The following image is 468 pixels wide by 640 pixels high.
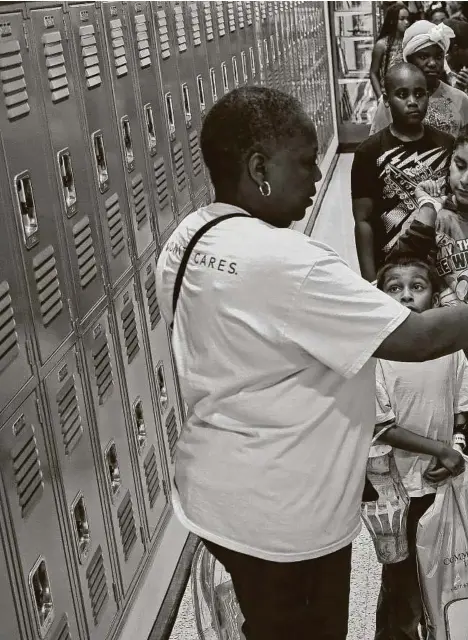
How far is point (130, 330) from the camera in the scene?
10.6ft

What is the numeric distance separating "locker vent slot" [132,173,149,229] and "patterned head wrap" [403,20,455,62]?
143 cm

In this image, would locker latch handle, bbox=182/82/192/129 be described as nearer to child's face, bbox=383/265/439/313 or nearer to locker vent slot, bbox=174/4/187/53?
locker vent slot, bbox=174/4/187/53

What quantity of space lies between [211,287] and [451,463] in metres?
0.92

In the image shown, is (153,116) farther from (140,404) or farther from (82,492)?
(82,492)

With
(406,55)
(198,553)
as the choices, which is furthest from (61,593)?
(406,55)

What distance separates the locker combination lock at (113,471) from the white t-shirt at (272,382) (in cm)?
109

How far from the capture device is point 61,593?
94.9 inches

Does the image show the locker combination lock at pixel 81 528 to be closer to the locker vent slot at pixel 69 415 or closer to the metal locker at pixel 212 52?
the locker vent slot at pixel 69 415

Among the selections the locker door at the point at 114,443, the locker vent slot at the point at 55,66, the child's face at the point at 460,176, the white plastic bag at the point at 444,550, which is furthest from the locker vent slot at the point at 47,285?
the child's face at the point at 460,176

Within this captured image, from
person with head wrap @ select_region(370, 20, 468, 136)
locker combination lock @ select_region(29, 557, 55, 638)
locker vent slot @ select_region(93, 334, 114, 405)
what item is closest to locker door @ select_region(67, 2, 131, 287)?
locker vent slot @ select_region(93, 334, 114, 405)

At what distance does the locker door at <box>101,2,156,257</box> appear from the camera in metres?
3.16

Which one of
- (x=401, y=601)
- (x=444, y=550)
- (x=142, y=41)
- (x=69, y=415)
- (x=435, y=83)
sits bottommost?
(x=401, y=601)

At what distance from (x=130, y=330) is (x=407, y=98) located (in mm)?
1350

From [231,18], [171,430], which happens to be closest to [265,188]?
[171,430]
